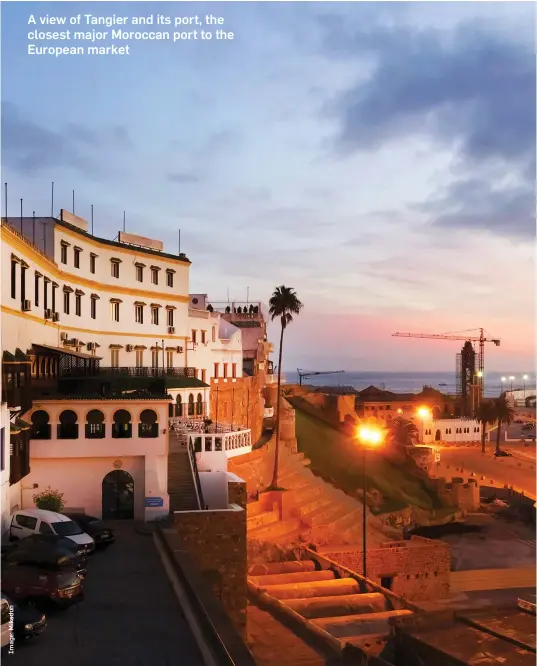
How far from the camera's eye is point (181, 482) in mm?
25359

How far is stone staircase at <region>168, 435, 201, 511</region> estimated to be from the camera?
78.5 feet

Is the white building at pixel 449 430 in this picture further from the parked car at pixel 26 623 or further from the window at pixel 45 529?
the parked car at pixel 26 623

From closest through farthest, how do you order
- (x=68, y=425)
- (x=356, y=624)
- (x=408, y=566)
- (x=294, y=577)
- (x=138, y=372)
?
1. (x=68, y=425)
2. (x=356, y=624)
3. (x=294, y=577)
4. (x=408, y=566)
5. (x=138, y=372)

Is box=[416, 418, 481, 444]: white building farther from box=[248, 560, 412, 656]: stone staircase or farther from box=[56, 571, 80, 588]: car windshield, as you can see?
box=[56, 571, 80, 588]: car windshield

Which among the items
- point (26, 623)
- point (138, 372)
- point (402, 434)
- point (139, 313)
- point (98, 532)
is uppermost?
point (139, 313)

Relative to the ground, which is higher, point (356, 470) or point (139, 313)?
point (139, 313)

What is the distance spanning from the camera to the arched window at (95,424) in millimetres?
23594

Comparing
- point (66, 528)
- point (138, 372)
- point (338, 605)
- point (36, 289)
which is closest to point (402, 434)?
point (138, 372)

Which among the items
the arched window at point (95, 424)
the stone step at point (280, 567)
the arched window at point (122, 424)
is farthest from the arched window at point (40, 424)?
the stone step at point (280, 567)

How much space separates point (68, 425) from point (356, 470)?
100 ft

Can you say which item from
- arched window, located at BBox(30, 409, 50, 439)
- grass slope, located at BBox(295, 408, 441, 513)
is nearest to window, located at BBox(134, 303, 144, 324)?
arched window, located at BBox(30, 409, 50, 439)

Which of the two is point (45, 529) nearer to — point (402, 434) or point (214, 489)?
point (214, 489)

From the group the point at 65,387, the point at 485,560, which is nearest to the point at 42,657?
the point at 65,387

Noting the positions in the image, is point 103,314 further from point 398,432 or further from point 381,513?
point 398,432
